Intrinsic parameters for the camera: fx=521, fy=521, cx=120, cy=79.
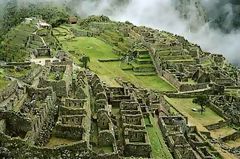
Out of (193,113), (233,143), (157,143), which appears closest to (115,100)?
(157,143)

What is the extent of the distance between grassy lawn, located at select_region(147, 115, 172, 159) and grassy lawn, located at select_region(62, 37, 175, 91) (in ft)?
57.6

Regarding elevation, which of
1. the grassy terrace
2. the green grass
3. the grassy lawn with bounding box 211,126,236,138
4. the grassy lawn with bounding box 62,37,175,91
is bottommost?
the grassy lawn with bounding box 211,126,236,138

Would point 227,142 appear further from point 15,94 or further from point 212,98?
point 15,94

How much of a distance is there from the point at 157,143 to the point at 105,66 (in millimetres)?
34582

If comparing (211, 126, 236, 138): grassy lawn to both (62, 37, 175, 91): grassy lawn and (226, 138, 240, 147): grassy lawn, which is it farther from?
(62, 37, 175, 91): grassy lawn

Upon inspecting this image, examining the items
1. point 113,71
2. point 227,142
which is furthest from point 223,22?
point 227,142

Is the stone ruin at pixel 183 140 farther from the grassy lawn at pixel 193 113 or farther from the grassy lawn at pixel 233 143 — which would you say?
the grassy lawn at pixel 193 113

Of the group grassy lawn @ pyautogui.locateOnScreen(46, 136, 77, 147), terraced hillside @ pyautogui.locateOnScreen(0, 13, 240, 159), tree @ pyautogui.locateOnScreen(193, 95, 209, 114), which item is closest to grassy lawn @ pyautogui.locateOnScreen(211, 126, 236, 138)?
terraced hillside @ pyautogui.locateOnScreen(0, 13, 240, 159)

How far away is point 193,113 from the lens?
53.9m

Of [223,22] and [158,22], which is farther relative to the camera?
[223,22]

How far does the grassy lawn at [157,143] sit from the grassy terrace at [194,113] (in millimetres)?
11475

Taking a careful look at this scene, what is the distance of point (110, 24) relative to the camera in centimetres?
10162

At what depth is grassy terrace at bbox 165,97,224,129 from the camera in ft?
168

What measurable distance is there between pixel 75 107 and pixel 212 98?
2988 centimetres
